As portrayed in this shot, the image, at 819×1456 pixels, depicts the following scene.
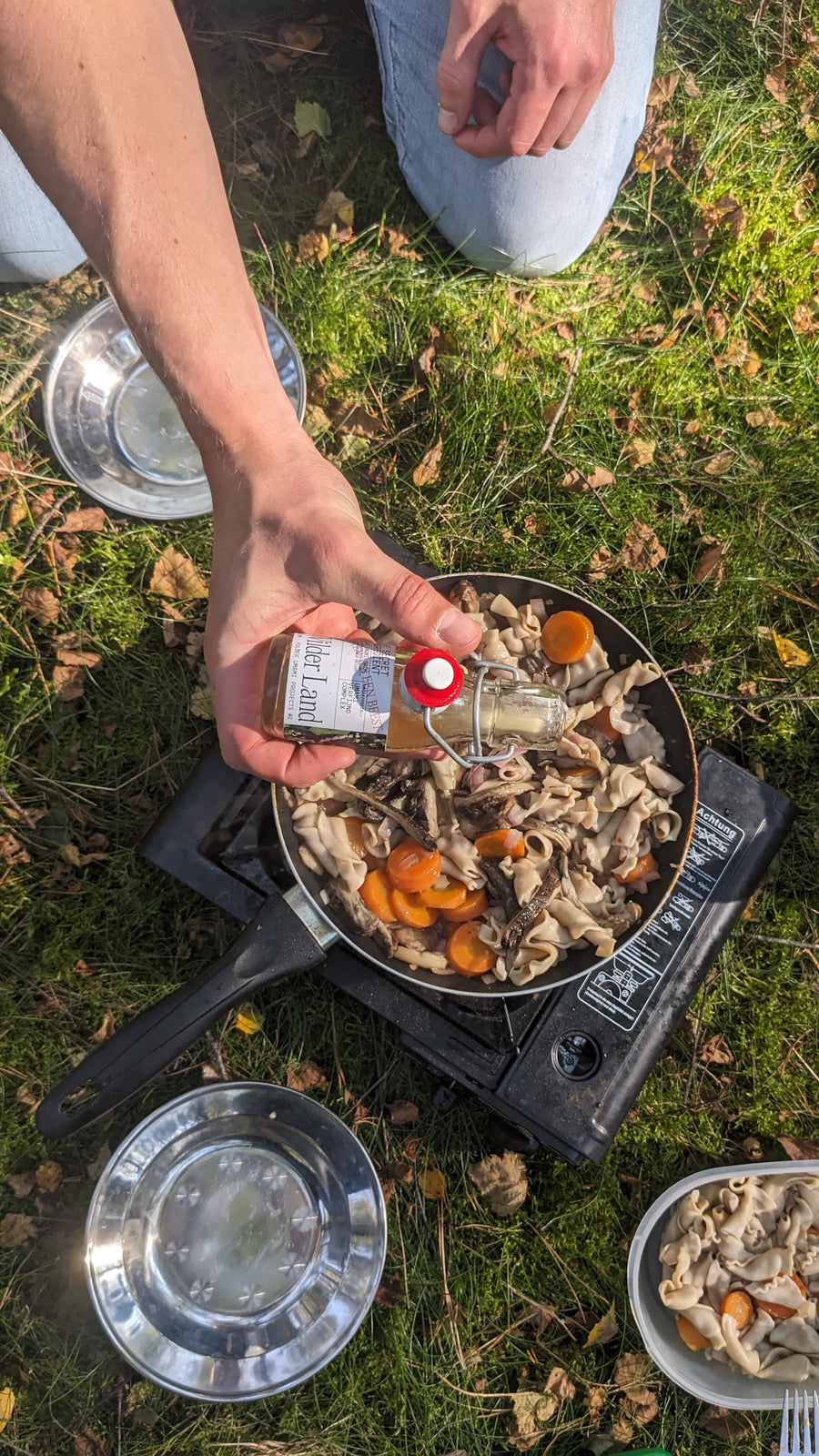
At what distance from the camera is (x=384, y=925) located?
2.85 metres

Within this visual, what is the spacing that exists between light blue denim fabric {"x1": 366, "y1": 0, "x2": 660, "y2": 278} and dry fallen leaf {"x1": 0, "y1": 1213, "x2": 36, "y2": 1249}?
4.37m

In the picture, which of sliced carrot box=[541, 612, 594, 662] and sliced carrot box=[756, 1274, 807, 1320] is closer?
sliced carrot box=[541, 612, 594, 662]

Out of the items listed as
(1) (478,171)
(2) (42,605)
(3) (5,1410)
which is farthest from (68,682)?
(3) (5,1410)

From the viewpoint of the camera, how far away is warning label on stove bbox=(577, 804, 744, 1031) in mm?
3105

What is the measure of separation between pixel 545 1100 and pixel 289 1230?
46.1 inches

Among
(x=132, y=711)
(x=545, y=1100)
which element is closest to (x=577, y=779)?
(x=545, y=1100)

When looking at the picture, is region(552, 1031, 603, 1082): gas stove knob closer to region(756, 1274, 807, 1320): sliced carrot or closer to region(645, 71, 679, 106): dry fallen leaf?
region(756, 1274, 807, 1320): sliced carrot

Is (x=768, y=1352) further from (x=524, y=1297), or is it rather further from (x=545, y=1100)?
(x=545, y=1100)

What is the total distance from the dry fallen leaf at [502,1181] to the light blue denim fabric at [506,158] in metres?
3.71

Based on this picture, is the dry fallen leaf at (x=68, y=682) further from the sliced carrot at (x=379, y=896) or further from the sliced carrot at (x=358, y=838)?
the sliced carrot at (x=379, y=896)

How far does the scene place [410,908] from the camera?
291 centimetres

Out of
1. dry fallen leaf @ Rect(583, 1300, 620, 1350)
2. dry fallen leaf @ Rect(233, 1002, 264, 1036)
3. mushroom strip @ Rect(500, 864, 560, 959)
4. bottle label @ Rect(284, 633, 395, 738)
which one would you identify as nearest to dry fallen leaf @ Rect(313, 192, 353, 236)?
bottle label @ Rect(284, 633, 395, 738)

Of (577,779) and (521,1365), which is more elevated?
(577,779)

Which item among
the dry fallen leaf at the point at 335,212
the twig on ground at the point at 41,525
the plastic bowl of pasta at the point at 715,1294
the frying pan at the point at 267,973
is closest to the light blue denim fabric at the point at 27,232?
the twig on ground at the point at 41,525
